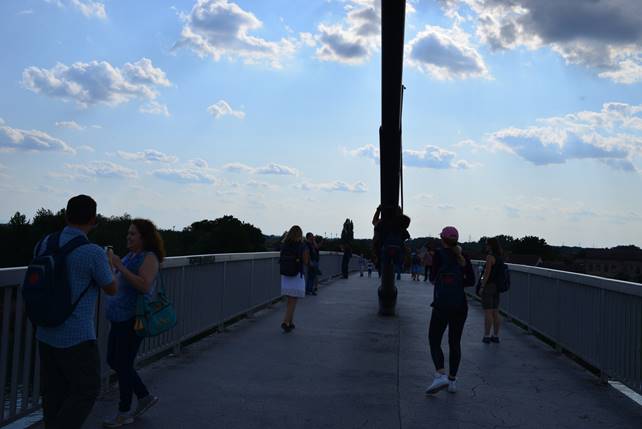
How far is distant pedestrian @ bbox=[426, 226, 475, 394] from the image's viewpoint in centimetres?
674

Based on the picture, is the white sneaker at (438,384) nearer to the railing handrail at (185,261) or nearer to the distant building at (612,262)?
the railing handrail at (185,261)

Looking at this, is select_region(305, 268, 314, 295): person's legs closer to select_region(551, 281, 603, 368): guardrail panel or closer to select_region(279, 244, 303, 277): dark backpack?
select_region(279, 244, 303, 277): dark backpack

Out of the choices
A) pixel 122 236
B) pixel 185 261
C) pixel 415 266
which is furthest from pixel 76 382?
pixel 122 236

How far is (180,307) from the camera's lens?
26.3 feet

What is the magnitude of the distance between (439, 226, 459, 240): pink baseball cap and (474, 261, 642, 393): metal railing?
1.61 m

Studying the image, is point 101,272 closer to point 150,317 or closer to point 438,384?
point 150,317

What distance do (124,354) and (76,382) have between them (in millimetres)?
1172

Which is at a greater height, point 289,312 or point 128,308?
point 128,308

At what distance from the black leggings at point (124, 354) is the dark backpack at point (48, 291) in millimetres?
1321

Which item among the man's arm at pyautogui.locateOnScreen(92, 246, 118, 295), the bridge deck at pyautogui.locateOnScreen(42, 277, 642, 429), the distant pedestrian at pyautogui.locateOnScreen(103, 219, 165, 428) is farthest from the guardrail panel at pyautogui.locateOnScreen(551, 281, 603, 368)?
the man's arm at pyautogui.locateOnScreen(92, 246, 118, 295)

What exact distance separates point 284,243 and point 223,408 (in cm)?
511

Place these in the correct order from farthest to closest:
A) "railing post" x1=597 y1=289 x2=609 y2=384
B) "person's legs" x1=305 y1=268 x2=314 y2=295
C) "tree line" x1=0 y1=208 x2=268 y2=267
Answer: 1. "tree line" x1=0 y1=208 x2=268 y2=267
2. "person's legs" x1=305 y1=268 x2=314 y2=295
3. "railing post" x1=597 y1=289 x2=609 y2=384

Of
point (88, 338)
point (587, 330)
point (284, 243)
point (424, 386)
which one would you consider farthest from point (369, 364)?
point (88, 338)

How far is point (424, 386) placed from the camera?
22.5 feet
